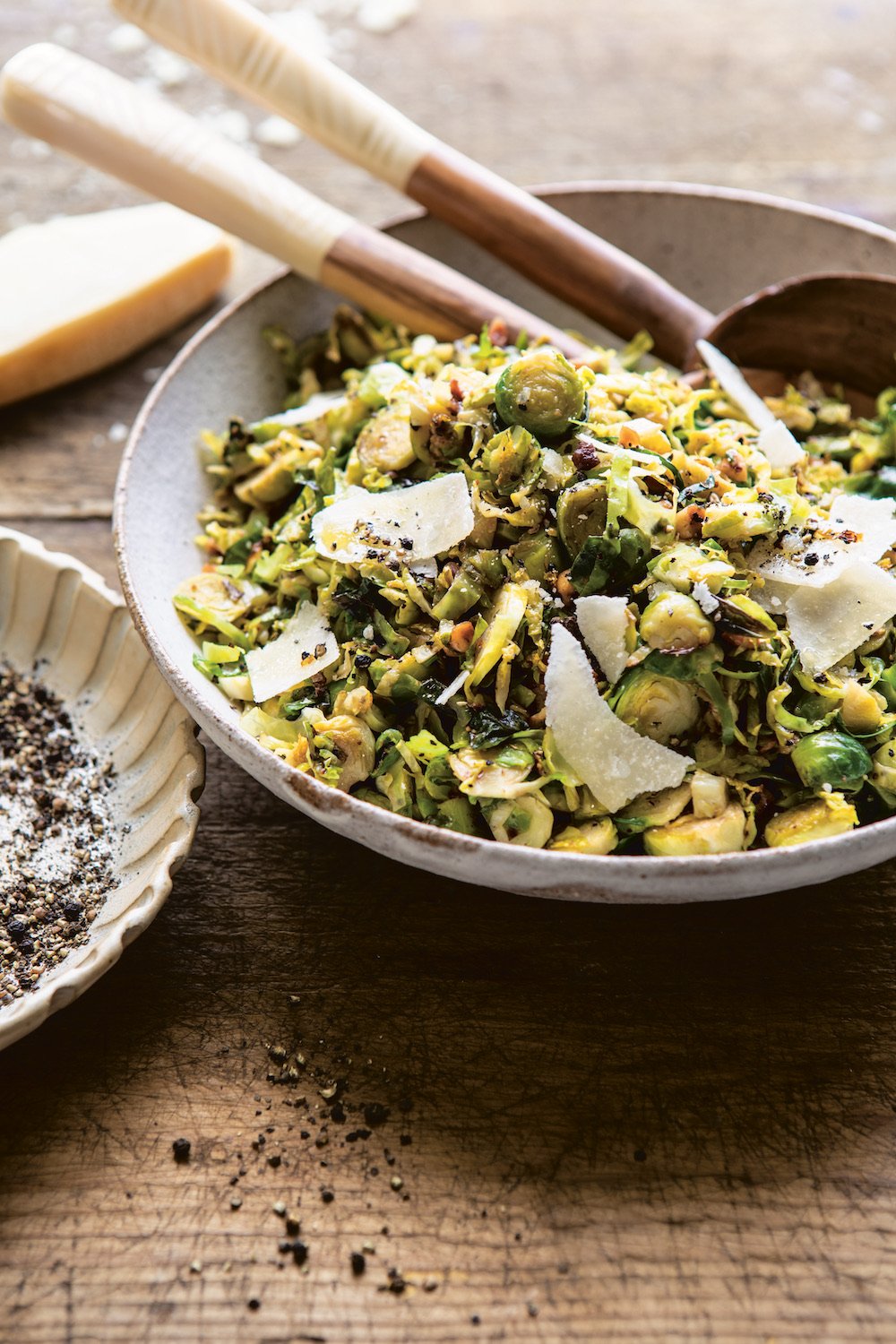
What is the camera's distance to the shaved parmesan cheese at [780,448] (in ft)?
9.70

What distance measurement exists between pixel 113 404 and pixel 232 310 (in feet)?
3.02

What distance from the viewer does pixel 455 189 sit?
11.8ft

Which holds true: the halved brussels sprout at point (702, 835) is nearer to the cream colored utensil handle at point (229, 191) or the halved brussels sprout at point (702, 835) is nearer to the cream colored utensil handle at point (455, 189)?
the cream colored utensil handle at point (229, 191)

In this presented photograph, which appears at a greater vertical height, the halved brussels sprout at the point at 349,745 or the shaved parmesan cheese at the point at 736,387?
the shaved parmesan cheese at the point at 736,387

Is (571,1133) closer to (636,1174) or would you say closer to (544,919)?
(636,1174)

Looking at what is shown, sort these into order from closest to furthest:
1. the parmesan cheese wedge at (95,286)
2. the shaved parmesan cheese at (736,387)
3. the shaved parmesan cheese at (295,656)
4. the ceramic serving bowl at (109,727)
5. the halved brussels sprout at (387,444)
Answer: the ceramic serving bowl at (109,727) → the shaved parmesan cheese at (295,656) → the halved brussels sprout at (387,444) → the shaved parmesan cheese at (736,387) → the parmesan cheese wedge at (95,286)

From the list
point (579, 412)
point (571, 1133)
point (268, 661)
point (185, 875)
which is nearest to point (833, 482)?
point (579, 412)

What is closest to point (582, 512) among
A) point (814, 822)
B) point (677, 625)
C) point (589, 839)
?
point (677, 625)

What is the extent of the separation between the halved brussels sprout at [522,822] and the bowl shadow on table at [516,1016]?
19.4 inches

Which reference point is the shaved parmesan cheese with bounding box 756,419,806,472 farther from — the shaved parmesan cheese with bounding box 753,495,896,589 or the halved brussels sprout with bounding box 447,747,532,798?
the halved brussels sprout with bounding box 447,747,532,798

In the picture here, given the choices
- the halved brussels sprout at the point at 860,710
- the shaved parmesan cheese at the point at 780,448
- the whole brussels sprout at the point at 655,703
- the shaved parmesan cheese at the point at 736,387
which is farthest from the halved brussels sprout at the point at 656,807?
the shaved parmesan cheese at the point at 736,387

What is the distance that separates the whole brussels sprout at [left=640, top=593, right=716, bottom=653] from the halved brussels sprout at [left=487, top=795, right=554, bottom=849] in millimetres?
410

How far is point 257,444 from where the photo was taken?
3.42 meters

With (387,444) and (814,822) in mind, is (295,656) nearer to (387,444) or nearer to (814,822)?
(387,444)
